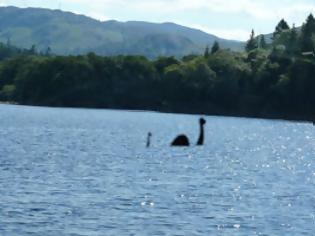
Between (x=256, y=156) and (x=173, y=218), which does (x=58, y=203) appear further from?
(x=256, y=156)

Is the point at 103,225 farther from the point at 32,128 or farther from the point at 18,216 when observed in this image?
the point at 32,128

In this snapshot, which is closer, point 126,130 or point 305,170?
point 305,170

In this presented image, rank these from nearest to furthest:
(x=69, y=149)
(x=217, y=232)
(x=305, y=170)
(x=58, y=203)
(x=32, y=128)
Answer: (x=217, y=232)
(x=58, y=203)
(x=305, y=170)
(x=69, y=149)
(x=32, y=128)

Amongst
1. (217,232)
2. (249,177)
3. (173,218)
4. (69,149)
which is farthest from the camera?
(69,149)

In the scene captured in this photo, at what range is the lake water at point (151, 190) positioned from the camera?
176ft

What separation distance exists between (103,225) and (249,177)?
37431mm

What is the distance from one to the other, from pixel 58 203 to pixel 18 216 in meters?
6.73

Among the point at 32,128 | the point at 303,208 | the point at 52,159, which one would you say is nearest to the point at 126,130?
the point at 32,128

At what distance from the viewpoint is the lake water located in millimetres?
53688

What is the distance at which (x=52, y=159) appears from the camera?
103 m

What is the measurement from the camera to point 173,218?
56.5 m

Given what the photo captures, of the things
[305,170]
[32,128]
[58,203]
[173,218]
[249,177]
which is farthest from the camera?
[32,128]

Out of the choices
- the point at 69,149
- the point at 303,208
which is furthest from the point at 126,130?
the point at 303,208

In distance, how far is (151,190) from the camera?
71875 mm
